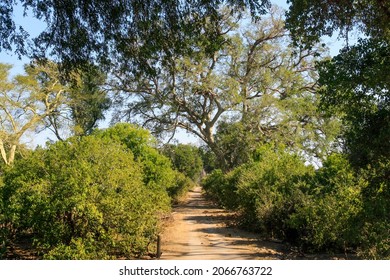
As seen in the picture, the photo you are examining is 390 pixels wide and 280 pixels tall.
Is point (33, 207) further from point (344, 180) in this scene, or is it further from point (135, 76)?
point (344, 180)

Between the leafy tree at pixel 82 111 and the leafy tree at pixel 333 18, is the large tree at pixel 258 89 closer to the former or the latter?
the leafy tree at pixel 82 111

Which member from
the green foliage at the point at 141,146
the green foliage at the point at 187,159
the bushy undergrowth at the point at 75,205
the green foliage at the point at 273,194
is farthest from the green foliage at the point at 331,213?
the green foliage at the point at 187,159

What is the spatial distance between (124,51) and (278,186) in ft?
28.4

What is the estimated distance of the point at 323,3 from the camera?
7.90 meters

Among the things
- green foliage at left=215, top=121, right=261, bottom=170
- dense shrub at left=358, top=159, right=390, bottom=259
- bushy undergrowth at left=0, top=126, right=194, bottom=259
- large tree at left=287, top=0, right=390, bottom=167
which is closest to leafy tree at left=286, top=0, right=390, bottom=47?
large tree at left=287, top=0, right=390, bottom=167

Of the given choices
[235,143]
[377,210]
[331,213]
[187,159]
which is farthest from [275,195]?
[187,159]

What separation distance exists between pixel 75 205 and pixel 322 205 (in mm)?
6057

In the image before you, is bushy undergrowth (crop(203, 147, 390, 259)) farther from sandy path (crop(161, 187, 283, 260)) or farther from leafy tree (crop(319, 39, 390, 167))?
sandy path (crop(161, 187, 283, 260))

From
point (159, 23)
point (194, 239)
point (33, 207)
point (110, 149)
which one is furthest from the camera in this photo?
point (194, 239)

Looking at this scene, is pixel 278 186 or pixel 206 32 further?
pixel 278 186

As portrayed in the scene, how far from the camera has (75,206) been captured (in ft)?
25.8

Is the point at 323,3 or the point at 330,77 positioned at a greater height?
the point at 323,3

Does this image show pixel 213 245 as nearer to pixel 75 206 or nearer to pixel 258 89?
pixel 75 206

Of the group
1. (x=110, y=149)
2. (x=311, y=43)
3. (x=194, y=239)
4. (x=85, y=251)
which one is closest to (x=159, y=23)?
(x=311, y=43)
